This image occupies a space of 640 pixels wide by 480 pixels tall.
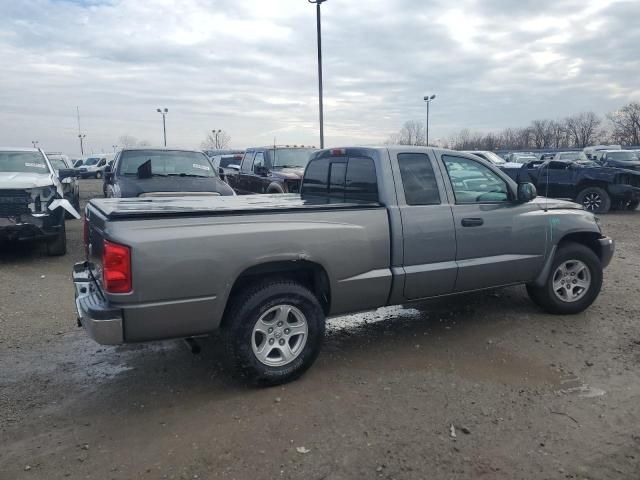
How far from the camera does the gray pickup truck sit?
131 inches

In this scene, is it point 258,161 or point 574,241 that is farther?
point 258,161

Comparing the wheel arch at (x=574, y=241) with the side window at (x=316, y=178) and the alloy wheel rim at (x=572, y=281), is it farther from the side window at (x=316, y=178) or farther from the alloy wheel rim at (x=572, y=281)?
the side window at (x=316, y=178)

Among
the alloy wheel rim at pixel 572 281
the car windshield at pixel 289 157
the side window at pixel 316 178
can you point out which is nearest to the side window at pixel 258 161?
the car windshield at pixel 289 157

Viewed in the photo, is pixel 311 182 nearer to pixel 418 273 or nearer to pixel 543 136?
pixel 418 273

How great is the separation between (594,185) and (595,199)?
1.42ft

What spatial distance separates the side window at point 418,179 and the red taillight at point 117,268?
7.86ft

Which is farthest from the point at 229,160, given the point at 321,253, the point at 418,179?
the point at 321,253

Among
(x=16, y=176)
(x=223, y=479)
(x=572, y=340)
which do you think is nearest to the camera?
(x=223, y=479)

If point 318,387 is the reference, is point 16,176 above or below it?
above

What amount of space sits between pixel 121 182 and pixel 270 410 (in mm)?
6322

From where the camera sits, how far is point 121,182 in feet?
28.3

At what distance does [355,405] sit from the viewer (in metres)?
3.60

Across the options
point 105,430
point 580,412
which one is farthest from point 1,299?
point 580,412

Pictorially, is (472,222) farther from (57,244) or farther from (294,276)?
(57,244)
